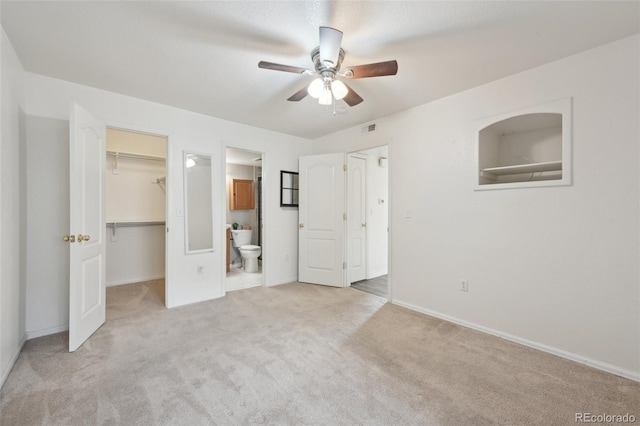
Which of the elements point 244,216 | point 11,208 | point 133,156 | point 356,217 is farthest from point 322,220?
point 11,208

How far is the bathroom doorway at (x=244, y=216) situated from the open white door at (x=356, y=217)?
68.6 inches

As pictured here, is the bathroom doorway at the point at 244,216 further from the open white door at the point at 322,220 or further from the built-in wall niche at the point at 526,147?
the built-in wall niche at the point at 526,147

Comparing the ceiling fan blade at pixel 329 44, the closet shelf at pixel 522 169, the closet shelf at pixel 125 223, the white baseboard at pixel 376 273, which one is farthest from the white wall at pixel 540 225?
the closet shelf at pixel 125 223

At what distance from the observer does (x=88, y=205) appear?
8.22 ft

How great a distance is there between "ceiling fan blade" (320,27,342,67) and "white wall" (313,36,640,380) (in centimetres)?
173

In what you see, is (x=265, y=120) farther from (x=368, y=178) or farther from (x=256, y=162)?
(x=256, y=162)

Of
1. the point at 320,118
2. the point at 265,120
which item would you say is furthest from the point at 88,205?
the point at 320,118

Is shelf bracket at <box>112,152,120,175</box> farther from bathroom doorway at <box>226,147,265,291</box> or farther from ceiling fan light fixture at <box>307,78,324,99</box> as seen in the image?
ceiling fan light fixture at <box>307,78,324,99</box>

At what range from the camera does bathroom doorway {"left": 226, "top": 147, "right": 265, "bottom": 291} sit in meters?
5.15

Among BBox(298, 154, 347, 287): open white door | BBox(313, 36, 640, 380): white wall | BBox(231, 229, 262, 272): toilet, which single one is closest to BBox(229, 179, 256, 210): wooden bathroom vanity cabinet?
BBox(231, 229, 262, 272): toilet

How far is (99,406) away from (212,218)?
2321 mm

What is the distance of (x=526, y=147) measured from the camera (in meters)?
2.79

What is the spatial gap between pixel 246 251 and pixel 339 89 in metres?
3.74

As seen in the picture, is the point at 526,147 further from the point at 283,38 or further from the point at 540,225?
the point at 283,38
